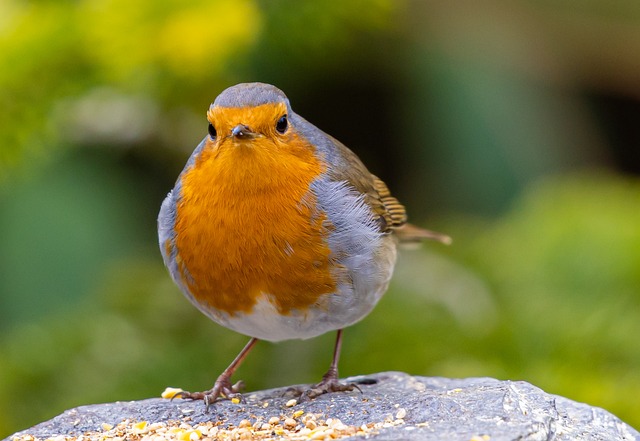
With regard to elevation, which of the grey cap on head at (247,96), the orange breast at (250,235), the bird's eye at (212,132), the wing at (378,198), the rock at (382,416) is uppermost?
the wing at (378,198)

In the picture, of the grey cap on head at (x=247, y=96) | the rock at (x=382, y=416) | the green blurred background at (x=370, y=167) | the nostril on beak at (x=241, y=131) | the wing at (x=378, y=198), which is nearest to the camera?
the rock at (x=382, y=416)

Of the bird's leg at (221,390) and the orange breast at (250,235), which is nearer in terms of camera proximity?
the orange breast at (250,235)

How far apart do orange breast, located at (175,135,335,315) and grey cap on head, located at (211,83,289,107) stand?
0.13m

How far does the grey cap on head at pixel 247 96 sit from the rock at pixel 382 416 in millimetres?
1002

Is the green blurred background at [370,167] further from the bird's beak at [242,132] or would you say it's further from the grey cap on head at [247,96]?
the bird's beak at [242,132]

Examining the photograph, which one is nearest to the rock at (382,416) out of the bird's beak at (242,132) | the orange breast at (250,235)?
the orange breast at (250,235)

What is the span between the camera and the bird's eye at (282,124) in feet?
11.6

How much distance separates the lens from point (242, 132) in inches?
131

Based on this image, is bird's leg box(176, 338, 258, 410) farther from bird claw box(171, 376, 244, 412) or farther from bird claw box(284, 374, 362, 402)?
bird claw box(284, 374, 362, 402)

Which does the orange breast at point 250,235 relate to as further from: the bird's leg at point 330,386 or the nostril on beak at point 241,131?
the bird's leg at point 330,386

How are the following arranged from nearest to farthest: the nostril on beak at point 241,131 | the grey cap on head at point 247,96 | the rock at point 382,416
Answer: the rock at point 382,416 → the nostril on beak at point 241,131 → the grey cap on head at point 247,96

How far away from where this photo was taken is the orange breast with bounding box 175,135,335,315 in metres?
3.42

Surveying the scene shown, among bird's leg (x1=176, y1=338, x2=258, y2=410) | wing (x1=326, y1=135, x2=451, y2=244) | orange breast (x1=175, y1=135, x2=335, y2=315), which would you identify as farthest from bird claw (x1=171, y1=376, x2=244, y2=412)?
wing (x1=326, y1=135, x2=451, y2=244)

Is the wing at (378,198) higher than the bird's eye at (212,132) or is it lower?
higher
